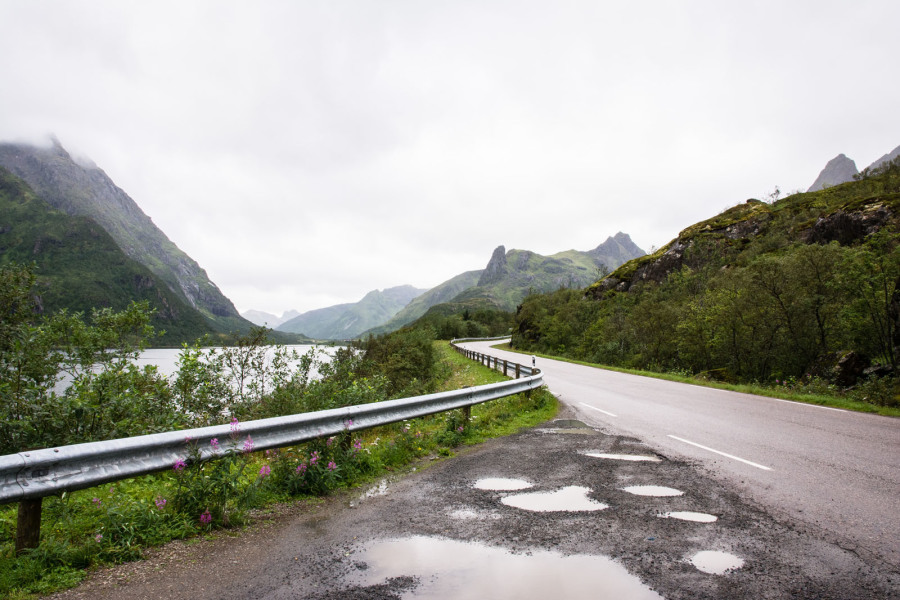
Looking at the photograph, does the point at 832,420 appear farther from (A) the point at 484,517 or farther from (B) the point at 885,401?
(A) the point at 484,517

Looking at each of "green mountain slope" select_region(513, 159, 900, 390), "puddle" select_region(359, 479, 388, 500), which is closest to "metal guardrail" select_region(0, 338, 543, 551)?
"puddle" select_region(359, 479, 388, 500)

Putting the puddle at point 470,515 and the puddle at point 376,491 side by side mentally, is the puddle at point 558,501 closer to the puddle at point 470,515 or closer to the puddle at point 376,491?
the puddle at point 470,515

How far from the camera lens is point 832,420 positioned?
385 inches

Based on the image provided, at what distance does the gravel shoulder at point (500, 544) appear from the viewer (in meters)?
2.97

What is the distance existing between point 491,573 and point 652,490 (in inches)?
109

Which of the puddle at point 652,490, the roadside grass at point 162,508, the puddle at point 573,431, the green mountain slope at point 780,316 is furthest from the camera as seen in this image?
the green mountain slope at point 780,316

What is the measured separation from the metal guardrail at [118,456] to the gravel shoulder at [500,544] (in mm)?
659

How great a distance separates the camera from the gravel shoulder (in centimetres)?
297

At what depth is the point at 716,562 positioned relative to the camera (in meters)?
3.29

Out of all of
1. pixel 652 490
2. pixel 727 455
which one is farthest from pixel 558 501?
pixel 727 455

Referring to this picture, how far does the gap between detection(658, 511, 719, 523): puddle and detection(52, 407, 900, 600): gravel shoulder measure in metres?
0.07

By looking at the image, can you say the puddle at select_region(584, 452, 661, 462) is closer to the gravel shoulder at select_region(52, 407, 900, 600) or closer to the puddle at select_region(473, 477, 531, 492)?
A: the gravel shoulder at select_region(52, 407, 900, 600)

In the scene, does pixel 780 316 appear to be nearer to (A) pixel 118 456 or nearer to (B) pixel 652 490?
(B) pixel 652 490

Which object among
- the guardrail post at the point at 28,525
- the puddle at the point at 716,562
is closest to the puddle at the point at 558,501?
the puddle at the point at 716,562
